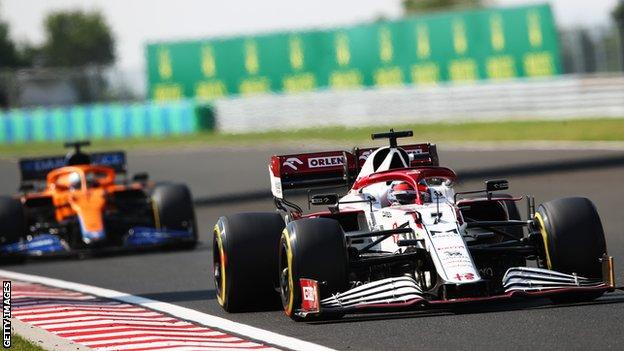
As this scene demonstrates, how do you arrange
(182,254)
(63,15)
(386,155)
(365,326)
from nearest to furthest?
1. (365,326)
2. (386,155)
3. (182,254)
4. (63,15)

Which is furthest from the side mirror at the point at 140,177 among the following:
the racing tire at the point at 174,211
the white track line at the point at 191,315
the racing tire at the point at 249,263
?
the racing tire at the point at 249,263

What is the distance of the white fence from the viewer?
3819 cm

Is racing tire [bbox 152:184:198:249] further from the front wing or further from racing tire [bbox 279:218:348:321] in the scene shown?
the front wing

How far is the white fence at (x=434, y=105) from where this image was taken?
38188 mm

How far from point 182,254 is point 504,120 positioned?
23781mm

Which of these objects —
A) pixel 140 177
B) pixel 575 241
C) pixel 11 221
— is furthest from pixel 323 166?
pixel 140 177

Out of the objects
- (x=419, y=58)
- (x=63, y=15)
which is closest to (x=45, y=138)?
(x=419, y=58)

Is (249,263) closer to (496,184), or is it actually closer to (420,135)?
(496,184)

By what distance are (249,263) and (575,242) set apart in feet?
7.69

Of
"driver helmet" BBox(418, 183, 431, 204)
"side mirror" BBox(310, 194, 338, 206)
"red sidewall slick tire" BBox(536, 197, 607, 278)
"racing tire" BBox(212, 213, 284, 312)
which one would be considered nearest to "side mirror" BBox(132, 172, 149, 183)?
"racing tire" BBox(212, 213, 284, 312)

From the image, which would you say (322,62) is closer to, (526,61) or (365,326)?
(526,61)

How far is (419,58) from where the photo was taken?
147ft

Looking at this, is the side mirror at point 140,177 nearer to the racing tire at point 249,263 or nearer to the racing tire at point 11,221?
the racing tire at point 11,221

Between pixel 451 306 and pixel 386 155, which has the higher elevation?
pixel 386 155
